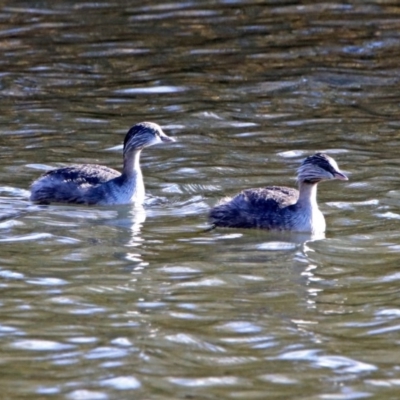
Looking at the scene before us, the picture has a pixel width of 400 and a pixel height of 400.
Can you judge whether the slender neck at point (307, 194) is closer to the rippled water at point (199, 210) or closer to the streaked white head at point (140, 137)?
the rippled water at point (199, 210)

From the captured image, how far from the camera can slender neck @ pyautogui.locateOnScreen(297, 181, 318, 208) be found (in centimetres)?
1172

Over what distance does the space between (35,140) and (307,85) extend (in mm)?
4644

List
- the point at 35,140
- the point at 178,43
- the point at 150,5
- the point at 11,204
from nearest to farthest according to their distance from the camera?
the point at 11,204
the point at 35,140
the point at 178,43
the point at 150,5

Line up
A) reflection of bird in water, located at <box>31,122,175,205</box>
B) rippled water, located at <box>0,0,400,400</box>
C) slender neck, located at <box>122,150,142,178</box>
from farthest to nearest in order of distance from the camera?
slender neck, located at <box>122,150,142,178</box>, reflection of bird in water, located at <box>31,122,175,205</box>, rippled water, located at <box>0,0,400,400</box>

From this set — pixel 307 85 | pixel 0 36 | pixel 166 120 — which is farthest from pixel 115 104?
pixel 0 36

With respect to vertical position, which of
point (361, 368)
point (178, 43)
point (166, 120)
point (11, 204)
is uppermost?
point (178, 43)

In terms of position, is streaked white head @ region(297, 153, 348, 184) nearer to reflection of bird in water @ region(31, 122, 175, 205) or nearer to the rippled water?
the rippled water

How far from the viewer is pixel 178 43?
781 inches

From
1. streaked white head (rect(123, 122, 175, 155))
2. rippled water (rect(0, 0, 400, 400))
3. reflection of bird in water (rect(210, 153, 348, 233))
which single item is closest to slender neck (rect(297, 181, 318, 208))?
reflection of bird in water (rect(210, 153, 348, 233))

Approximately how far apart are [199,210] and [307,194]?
1.22 meters

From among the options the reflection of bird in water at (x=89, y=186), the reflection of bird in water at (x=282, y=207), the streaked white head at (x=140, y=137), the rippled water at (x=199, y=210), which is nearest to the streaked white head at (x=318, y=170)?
the reflection of bird in water at (x=282, y=207)

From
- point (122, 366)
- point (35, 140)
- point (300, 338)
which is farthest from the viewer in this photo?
point (35, 140)

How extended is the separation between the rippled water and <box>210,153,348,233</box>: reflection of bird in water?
0.21 m

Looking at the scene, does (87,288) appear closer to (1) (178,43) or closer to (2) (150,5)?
(1) (178,43)
